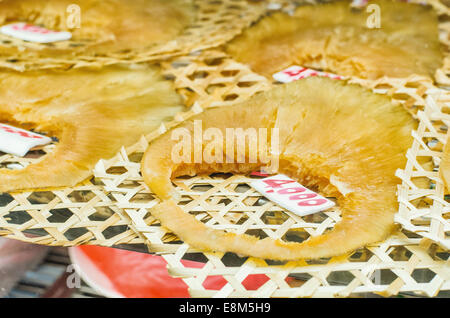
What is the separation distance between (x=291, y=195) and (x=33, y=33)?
42.5 inches

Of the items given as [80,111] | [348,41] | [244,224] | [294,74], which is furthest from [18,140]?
[348,41]

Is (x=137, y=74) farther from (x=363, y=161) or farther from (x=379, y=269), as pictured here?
(x=379, y=269)

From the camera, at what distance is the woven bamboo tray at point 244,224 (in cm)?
72

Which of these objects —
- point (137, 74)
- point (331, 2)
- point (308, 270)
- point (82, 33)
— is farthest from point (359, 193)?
point (82, 33)

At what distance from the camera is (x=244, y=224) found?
0.85 m

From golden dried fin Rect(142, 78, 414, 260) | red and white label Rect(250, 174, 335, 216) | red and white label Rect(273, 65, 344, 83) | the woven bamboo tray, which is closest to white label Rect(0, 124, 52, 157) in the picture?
the woven bamboo tray

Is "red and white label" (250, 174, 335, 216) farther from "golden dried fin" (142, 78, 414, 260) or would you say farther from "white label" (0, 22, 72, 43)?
"white label" (0, 22, 72, 43)

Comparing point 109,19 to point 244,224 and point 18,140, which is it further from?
point 244,224

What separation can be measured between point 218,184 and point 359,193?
27 cm

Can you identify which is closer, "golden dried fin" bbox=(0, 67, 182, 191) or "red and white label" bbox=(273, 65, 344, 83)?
"golden dried fin" bbox=(0, 67, 182, 191)

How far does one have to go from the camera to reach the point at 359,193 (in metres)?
0.90

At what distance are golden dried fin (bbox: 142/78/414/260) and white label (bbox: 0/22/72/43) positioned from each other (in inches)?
28.3

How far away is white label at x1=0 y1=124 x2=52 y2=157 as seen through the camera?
1.05 meters

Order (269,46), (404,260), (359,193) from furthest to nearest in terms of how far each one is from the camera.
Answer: (269,46)
(359,193)
(404,260)
